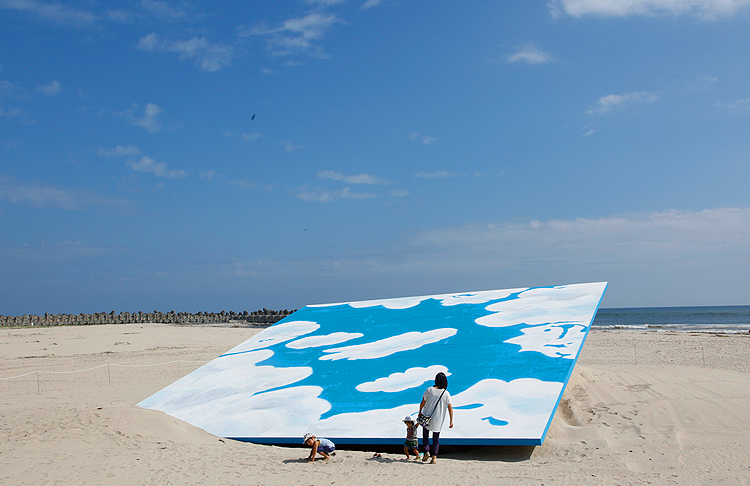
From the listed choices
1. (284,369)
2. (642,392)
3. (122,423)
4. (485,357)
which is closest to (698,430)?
(642,392)

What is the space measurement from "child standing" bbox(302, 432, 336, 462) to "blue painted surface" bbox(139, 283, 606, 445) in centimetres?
50

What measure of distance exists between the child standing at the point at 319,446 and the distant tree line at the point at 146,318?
35936 millimetres

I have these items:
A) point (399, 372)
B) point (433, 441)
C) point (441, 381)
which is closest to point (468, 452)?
point (433, 441)

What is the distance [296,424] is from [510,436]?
10.4 feet

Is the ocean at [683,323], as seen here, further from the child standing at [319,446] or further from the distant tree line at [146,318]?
the child standing at [319,446]

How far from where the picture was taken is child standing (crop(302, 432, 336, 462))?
6.03 metres

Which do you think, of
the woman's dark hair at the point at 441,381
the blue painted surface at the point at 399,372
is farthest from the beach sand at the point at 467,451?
the woman's dark hair at the point at 441,381

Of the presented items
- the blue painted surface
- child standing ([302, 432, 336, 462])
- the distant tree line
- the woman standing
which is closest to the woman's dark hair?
the woman standing

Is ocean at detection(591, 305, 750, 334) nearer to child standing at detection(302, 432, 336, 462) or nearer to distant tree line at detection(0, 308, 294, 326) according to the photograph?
distant tree line at detection(0, 308, 294, 326)

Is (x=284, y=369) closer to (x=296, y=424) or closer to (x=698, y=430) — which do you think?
(x=296, y=424)

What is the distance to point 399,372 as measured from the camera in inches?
333

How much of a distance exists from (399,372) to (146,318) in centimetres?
4122

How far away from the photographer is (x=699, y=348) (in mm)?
19172

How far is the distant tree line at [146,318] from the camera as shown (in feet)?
124
